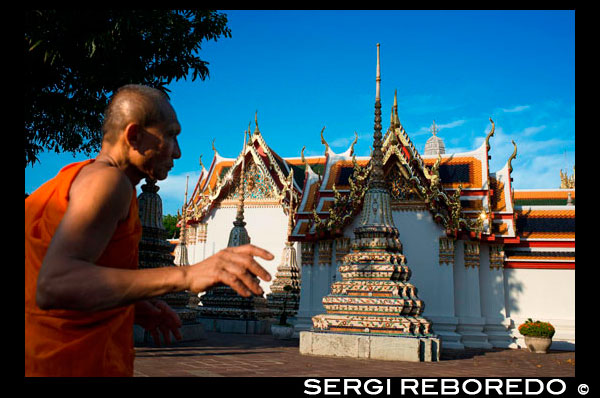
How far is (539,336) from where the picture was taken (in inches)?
530

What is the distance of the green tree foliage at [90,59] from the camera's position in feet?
26.9

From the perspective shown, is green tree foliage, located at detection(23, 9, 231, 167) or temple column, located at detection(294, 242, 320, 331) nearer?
green tree foliage, located at detection(23, 9, 231, 167)

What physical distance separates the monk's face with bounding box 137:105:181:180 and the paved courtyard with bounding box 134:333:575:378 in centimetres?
532

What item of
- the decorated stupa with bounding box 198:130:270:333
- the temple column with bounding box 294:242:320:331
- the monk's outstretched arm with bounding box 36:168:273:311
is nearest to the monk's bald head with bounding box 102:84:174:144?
the monk's outstretched arm with bounding box 36:168:273:311

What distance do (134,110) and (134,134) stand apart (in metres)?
0.08

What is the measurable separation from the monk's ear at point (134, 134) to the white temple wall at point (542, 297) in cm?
1615

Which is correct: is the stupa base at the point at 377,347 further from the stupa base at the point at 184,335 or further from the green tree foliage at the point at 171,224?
the green tree foliage at the point at 171,224

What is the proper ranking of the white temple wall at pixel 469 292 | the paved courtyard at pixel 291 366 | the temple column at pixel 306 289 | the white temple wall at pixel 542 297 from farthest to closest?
the temple column at pixel 306 289
the white temple wall at pixel 542 297
the white temple wall at pixel 469 292
the paved courtyard at pixel 291 366

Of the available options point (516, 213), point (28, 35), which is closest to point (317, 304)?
point (516, 213)

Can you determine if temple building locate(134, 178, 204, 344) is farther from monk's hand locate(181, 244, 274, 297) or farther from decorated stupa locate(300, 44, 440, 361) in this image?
monk's hand locate(181, 244, 274, 297)

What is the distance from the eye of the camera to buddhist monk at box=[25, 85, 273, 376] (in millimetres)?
1349

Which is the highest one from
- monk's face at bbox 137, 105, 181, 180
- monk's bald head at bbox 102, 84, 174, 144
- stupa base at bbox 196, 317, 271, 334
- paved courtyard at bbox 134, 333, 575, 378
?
monk's bald head at bbox 102, 84, 174, 144

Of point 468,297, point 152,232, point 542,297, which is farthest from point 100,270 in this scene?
point 542,297

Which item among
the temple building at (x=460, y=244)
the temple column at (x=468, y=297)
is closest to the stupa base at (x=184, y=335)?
the temple building at (x=460, y=244)
